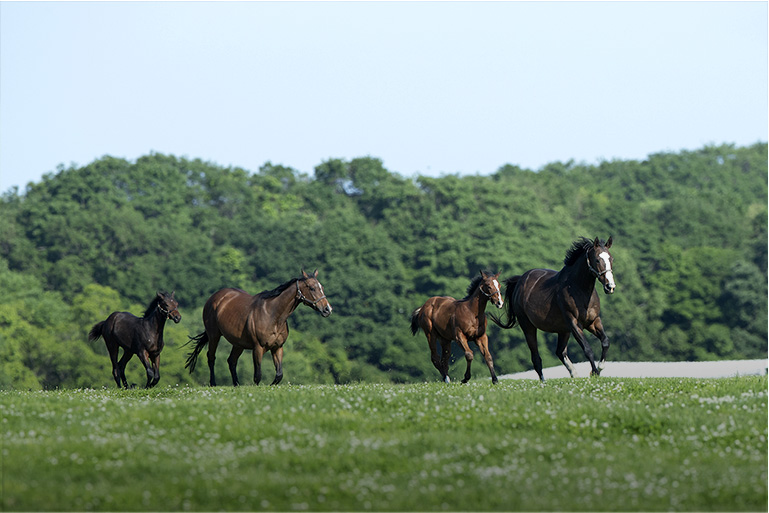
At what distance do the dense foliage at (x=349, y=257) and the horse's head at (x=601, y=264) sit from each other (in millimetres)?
47460

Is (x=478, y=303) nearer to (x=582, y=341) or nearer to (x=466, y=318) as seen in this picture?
(x=466, y=318)

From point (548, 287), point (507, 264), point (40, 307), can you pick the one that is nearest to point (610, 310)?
point (507, 264)

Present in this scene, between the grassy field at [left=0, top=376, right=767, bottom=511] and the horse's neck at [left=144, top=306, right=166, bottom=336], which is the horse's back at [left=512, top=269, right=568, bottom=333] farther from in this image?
the horse's neck at [left=144, top=306, right=166, bottom=336]

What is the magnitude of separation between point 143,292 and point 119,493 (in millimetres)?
80901

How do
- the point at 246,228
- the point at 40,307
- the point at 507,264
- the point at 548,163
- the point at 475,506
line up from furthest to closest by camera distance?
1. the point at 548,163
2. the point at 246,228
3. the point at 507,264
4. the point at 40,307
5. the point at 475,506

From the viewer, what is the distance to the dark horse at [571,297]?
23.8 m

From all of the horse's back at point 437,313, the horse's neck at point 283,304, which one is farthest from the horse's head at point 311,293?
the horse's back at point 437,313

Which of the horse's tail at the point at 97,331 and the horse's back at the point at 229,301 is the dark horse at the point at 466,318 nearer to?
the horse's back at the point at 229,301

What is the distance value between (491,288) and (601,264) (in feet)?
8.44

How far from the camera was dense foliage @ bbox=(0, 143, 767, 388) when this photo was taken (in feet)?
266

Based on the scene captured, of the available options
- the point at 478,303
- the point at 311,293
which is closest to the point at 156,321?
the point at 311,293

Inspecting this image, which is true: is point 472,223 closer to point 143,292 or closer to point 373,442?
point 143,292

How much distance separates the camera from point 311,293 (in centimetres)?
2555

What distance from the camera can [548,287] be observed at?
25422 mm
